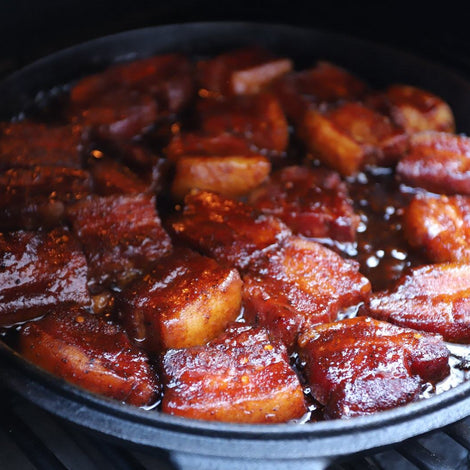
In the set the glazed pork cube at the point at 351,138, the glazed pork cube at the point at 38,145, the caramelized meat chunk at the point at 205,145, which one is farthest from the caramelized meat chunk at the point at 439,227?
the glazed pork cube at the point at 38,145

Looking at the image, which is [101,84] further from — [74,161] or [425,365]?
[425,365]

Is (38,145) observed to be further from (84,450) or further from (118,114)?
(84,450)

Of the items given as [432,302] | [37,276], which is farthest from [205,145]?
[432,302]

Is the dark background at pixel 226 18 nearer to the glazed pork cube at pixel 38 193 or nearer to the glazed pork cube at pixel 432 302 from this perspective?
the glazed pork cube at pixel 38 193

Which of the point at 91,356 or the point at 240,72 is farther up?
the point at 240,72

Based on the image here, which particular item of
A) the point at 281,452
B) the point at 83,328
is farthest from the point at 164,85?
the point at 281,452

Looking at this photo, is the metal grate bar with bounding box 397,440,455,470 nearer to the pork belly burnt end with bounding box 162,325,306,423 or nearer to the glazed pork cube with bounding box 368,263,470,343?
the pork belly burnt end with bounding box 162,325,306,423
